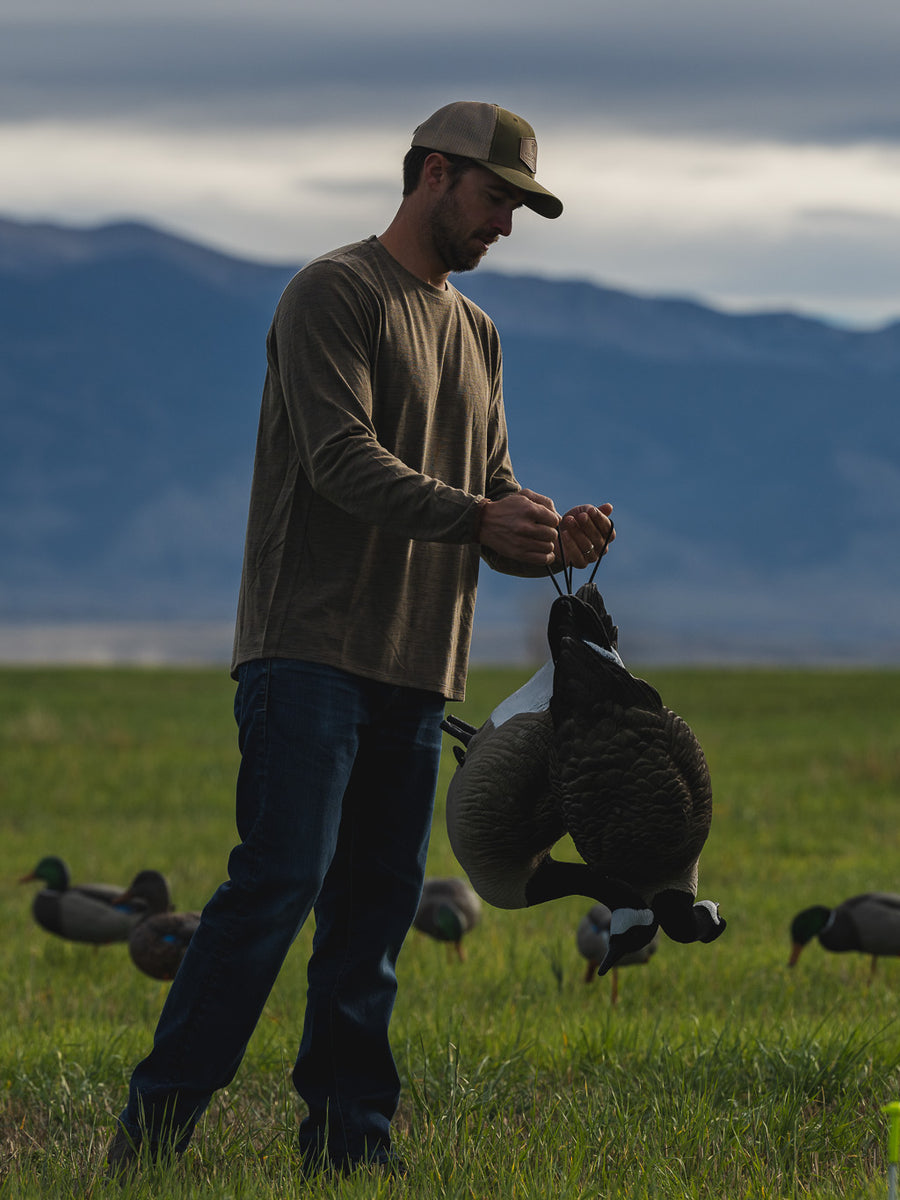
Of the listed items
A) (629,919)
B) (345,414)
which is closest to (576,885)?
(629,919)

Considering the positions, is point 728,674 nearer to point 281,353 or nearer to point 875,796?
point 875,796

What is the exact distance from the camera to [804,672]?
44406mm

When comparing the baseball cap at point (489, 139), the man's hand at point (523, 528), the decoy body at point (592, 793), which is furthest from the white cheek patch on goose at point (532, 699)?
the baseball cap at point (489, 139)

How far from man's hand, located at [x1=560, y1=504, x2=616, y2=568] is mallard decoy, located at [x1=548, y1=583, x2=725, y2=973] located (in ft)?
1.13

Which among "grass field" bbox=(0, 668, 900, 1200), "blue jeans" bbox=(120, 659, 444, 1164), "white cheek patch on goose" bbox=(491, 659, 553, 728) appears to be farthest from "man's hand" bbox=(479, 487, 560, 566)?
"grass field" bbox=(0, 668, 900, 1200)

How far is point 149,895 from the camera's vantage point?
8.23 m

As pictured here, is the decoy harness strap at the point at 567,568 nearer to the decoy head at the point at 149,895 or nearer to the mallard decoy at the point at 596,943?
the mallard decoy at the point at 596,943

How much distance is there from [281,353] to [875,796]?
503 inches

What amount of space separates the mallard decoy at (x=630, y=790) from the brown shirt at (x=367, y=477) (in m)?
0.52

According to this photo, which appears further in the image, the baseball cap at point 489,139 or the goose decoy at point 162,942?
the goose decoy at point 162,942

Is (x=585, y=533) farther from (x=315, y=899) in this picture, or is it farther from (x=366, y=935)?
(x=366, y=935)

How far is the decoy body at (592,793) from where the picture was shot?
357cm

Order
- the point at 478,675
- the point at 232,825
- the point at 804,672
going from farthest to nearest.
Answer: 1. the point at 804,672
2. the point at 478,675
3. the point at 232,825

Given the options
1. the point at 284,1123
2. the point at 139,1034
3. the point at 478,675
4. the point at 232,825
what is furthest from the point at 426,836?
the point at 478,675
